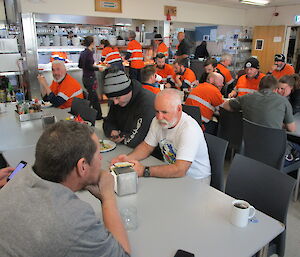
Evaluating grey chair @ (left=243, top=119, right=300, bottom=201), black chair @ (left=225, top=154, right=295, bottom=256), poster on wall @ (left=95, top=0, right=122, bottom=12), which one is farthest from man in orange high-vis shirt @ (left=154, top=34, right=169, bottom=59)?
black chair @ (left=225, top=154, right=295, bottom=256)

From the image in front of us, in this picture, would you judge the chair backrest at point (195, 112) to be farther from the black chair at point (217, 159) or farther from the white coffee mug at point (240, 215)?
the white coffee mug at point (240, 215)

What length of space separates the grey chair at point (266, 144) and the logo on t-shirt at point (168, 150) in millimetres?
1040

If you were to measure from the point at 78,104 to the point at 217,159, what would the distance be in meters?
1.89

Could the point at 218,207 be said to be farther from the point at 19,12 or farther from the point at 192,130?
the point at 19,12

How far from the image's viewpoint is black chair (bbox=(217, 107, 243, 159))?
3.19 m

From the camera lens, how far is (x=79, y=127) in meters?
1.04

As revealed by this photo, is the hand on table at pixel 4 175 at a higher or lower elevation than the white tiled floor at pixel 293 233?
higher

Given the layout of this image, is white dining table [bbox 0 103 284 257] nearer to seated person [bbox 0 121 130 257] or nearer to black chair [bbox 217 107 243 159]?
seated person [bbox 0 121 130 257]

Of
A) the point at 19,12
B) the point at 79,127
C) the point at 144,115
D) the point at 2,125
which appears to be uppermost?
the point at 19,12

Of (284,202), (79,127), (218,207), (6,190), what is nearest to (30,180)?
(6,190)

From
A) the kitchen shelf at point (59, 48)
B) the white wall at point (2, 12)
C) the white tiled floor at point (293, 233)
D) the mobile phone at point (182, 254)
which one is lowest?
the white tiled floor at point (293, 233)

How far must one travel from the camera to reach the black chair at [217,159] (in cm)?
202

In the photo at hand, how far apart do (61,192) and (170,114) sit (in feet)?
3.66

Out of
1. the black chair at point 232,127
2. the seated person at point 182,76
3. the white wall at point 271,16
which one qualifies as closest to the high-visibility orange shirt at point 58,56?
the seated person at point 182,76
